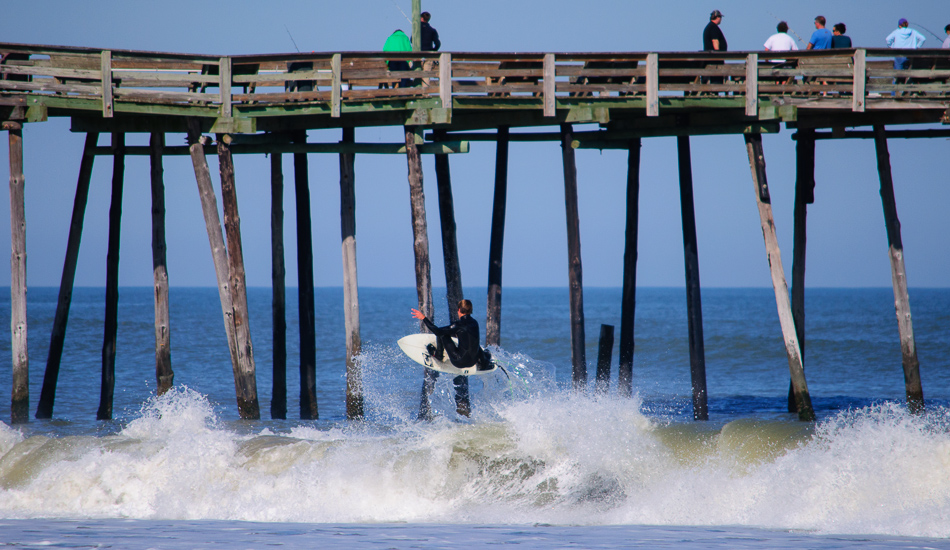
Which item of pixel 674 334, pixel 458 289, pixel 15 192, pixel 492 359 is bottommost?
pixel 674 334

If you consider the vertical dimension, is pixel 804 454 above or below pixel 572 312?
below

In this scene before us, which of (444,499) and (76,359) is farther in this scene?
(76,359)

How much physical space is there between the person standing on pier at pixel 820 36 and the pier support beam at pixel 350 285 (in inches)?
287

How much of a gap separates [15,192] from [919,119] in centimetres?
1222

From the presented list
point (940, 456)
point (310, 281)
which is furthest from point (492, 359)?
point (940, 456)

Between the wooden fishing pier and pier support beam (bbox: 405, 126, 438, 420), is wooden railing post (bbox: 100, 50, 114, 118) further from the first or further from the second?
pier support beam (bbox: 405, 126, 438, 420)

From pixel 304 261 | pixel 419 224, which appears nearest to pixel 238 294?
pixel 304 261

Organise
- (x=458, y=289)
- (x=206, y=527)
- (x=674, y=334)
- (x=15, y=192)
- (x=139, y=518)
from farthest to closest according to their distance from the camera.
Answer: (x=674, y=334)
(x=458, y=289)
(x=15, y=192)
(x=139, y=518)
(x=206, y=527)

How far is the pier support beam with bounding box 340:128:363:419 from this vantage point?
12.0 meters

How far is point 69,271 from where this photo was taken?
13.3m

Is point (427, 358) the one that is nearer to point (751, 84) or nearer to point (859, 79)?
point (751, 84)

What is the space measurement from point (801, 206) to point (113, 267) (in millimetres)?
10751

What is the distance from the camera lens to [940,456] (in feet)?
29.6

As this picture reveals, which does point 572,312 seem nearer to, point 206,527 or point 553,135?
point 553,135
